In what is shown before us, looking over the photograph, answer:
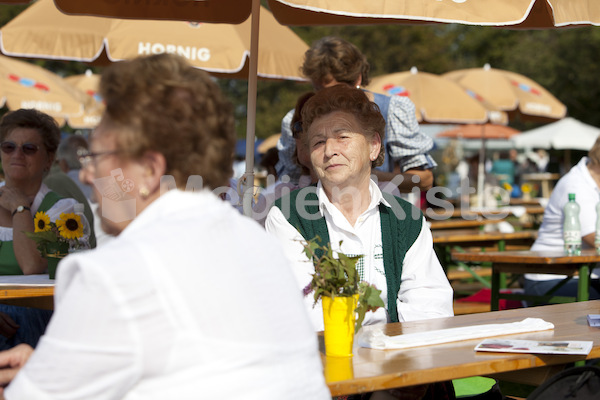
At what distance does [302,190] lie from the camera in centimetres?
Result: 333

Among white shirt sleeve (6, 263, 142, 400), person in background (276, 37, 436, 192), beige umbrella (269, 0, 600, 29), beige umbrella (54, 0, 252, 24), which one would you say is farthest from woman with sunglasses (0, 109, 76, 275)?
white shirt sleeve (6, 263, 142, 400)

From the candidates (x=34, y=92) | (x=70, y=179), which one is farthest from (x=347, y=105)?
(x=34, y=92)

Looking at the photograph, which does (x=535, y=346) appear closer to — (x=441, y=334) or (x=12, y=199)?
(x=441, y=334)

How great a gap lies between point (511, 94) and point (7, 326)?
1095cm

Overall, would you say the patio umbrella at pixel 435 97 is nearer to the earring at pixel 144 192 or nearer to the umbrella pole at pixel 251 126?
the umbrella pole at pixel 251 126

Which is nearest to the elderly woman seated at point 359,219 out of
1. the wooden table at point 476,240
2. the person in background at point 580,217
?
the person in background at point 580,217

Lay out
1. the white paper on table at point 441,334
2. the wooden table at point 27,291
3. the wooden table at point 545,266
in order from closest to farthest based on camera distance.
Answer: the white paper on table at point 441,334 < the wooden table at point 27,291 < the wooden table at point 545,266

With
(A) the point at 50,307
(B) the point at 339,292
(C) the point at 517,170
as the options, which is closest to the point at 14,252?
(A) the point at 50,307

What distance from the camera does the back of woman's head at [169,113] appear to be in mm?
1541

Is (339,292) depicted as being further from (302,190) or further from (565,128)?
(565,128)

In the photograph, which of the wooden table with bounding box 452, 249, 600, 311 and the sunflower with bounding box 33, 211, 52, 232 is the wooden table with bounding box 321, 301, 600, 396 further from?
the wooden table with bounding box 452, 249, 600, 311

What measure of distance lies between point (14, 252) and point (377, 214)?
193cm

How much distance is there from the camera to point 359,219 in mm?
3184

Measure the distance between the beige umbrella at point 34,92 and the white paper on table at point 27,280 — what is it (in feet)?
21.0
